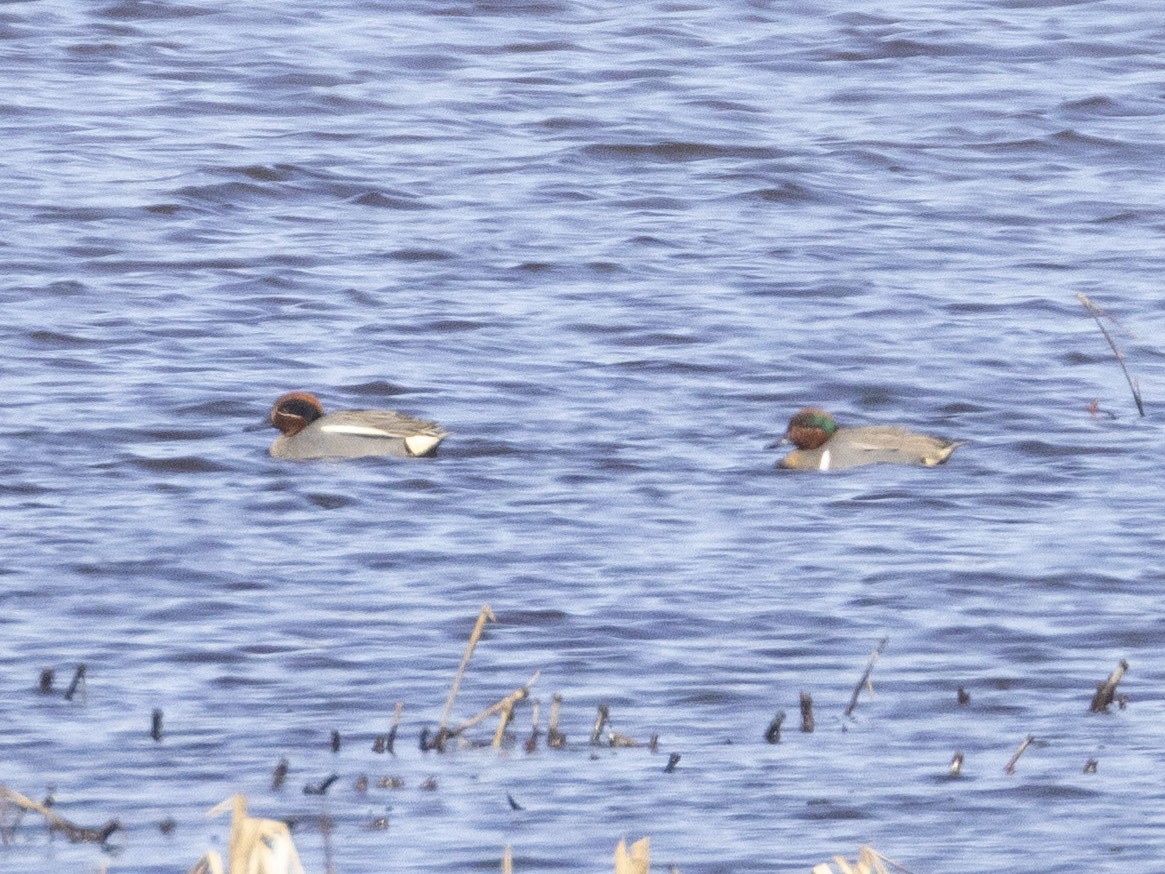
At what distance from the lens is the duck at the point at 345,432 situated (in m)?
13.2

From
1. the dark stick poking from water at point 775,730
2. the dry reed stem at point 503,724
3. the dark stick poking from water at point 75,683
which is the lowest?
the dark stick poking from water at point 75,683

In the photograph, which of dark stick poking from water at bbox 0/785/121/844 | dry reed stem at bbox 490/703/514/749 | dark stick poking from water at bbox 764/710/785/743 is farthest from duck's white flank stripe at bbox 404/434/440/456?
dark stick poking from water at bbox 0/785/121/844

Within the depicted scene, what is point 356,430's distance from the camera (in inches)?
528

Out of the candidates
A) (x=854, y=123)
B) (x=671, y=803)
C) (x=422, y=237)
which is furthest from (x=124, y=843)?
(x=854, y=123)

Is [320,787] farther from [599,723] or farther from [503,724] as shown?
[599,723]

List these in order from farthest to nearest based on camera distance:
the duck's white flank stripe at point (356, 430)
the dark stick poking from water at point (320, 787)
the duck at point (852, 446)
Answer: the duck's white flank stripe at point (356, 430) < the duck at point (852, 446) < the dark stick poking from water at point (320, 787)

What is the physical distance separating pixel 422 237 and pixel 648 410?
4.58 m

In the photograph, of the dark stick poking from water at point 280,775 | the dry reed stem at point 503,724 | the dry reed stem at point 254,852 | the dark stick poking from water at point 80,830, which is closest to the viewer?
the dry reed stem at point 254,852

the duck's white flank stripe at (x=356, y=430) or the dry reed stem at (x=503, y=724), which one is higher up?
the dry reed stem at (x=503, y=724)

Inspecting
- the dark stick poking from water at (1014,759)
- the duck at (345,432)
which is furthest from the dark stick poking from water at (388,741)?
the duck at (345,432)

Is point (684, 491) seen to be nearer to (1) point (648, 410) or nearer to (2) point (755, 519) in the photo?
(2) point (755, 519)

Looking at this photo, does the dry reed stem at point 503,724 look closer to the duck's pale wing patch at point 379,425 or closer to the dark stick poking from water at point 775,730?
the dark stick poking from water at point 775,730

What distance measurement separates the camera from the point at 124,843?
7.55 meters

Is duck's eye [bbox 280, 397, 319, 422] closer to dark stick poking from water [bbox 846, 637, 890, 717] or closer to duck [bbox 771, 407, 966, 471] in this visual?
duck [bbox 771, 407, 966, 471]
